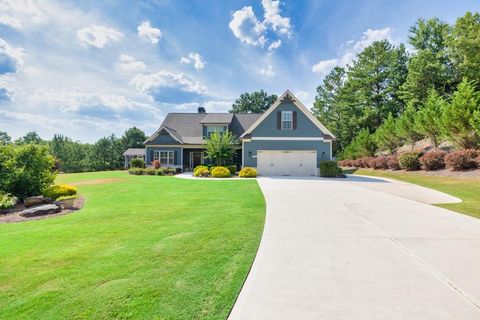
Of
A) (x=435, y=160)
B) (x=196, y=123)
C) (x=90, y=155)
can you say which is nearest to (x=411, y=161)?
(x=435, y=160)

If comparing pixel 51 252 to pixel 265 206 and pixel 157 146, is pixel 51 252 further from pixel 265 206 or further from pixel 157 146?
pixel 157 146

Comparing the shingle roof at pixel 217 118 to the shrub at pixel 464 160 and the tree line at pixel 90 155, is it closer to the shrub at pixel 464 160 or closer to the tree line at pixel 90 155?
the shrub at pixel 464 160

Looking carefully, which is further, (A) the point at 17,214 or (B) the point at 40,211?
(A) the point at 17,214

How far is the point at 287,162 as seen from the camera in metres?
21.0

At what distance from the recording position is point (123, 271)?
3.48 metres

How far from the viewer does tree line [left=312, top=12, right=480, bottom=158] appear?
17.4 metres

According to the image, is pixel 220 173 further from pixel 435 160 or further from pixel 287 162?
pixel 435 160

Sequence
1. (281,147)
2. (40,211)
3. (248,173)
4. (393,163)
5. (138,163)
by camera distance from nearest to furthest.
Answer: (40,211), (248,173), (281,147), (393,163), (138,163)

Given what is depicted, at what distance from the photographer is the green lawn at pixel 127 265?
2662 millimetres

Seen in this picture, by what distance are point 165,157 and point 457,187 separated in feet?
76.1

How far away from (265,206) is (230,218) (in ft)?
6.67

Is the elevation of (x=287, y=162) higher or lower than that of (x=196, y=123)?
lower

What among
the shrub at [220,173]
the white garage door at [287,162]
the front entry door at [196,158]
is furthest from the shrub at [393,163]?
the front entry door at [196,158]

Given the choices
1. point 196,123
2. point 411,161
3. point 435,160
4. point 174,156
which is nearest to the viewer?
point 435,160
